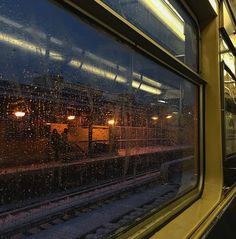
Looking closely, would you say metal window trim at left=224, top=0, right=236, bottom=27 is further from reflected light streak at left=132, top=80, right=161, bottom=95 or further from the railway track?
the railway track

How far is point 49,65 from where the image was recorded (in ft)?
3.54

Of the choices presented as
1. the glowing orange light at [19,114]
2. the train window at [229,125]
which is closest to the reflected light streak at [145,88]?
the glowing orange light at [19,114]

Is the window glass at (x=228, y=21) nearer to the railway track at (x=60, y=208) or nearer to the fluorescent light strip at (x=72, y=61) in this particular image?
the fluorescent light strip at (x=72, y=61)

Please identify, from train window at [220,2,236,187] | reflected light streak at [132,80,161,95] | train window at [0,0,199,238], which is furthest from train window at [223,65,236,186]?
reflected light streak at [132,80,161,95]

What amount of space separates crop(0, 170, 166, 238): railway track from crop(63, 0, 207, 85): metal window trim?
2.11 feet

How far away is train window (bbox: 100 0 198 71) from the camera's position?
155 centimetres

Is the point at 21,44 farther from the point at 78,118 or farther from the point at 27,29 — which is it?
the point at 78,118

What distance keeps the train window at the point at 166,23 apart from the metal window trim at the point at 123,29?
14cm

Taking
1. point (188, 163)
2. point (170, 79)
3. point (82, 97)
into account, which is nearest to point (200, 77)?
point (170, 79)

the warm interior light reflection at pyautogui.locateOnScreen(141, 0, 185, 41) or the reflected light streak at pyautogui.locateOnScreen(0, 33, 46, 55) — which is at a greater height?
the warm interior light reflection at pyautogui.locateOnScreen(141, 0, 185, 41)

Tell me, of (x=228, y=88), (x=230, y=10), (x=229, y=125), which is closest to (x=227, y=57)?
(x=228, y=88)

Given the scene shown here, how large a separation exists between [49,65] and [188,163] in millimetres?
1634

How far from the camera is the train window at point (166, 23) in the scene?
1551 millimetres

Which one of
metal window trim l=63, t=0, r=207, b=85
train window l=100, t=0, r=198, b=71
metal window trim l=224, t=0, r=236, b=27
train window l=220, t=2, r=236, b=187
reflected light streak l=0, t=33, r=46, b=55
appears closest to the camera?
reflected light streak l=0, t=33, r=46, b=55
